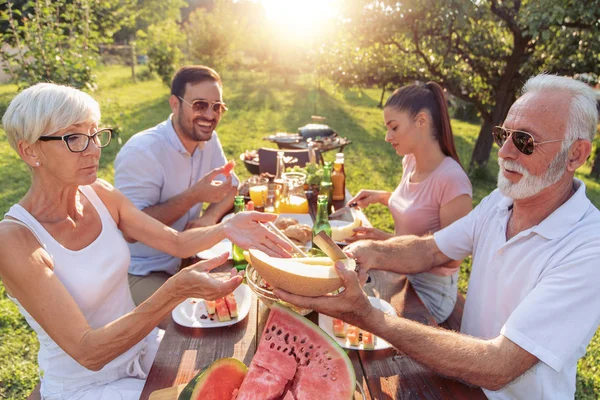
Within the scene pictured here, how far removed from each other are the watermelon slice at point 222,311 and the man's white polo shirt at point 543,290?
44.7 inches

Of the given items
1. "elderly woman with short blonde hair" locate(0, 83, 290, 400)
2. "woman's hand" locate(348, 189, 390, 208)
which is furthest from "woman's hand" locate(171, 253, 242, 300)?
"woman's hand" locate(348, 189, 390, 208)

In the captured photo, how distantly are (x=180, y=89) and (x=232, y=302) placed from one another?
2.24 meters

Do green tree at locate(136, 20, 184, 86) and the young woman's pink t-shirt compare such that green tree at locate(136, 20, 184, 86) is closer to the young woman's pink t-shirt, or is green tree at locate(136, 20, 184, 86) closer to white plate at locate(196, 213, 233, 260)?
the young woman's pink t-shirt

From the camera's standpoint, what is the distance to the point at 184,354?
165cm

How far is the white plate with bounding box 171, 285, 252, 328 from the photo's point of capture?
181 centimetres

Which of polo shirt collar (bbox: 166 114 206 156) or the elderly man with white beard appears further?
polo shirt collar (bbox: 166 114 206 156)

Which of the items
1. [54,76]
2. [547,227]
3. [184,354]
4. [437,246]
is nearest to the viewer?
[184,354]

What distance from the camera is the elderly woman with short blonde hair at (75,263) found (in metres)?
1.64

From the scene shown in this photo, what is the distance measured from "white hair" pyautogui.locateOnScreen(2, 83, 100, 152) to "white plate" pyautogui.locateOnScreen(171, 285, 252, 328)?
38.2 inches

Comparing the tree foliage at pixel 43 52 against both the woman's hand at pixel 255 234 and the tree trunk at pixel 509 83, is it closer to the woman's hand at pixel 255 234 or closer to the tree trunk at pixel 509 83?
the woman's hand at pixel 255 234

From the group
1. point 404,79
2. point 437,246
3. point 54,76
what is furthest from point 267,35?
point 437,246

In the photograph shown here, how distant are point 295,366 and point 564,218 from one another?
4.28 feet

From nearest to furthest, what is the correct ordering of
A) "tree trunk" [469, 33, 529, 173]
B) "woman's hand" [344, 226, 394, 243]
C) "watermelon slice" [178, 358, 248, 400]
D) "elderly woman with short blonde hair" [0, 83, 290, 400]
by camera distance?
"watermelon slice" [178, 358, 248, 400] < "elderly woman with short blonde hair" [0, 83, 290, 400] < "woman's hand" [344, 226, 394, 243] < "tree trunk" [469, 33, 529, 173]

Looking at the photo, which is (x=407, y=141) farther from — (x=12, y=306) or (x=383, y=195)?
(x=12, y=306)
